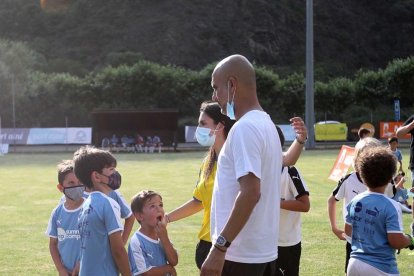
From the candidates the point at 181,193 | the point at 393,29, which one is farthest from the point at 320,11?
the point at 181,193

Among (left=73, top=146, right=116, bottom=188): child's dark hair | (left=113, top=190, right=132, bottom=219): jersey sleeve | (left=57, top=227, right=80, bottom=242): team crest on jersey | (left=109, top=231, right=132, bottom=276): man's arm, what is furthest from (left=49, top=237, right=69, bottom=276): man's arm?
(left=73, top=146, right=116, bottom=188): child's dark hair

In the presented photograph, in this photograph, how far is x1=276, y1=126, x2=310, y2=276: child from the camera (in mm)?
5184

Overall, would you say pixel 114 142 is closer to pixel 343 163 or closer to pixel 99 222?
pixel 343 163

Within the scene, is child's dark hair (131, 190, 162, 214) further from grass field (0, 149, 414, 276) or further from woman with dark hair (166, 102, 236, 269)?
grass field (0, 149, 414, 276)

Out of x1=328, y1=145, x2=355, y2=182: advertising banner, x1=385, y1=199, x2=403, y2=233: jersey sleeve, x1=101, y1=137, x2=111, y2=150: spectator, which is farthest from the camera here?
x1=101, y1=137, x2=111, y2=150: spectator

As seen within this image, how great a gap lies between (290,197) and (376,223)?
101 centimetres

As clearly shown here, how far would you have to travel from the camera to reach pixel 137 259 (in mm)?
5105

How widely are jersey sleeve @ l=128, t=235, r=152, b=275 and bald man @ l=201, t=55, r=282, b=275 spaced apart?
1212 mm

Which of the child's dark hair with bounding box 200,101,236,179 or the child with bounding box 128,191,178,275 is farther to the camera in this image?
the child with bounding box 128,191,178,275

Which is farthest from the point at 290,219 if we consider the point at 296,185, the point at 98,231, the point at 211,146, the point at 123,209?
the point at 98,231

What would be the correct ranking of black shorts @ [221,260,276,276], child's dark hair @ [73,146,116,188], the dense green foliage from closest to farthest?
black shorts @ [221,260,276,276]
child's dark hair @ [73,146,116,188]
the dense green foliage

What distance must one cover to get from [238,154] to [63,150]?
38.5m

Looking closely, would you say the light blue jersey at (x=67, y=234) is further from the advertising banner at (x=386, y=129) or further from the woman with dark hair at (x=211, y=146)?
the advertising banner at (x=386, y=129)

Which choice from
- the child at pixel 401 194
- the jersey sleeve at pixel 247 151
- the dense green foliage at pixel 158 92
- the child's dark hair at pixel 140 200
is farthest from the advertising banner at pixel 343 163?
the dense green foliage at pixel 158 92
